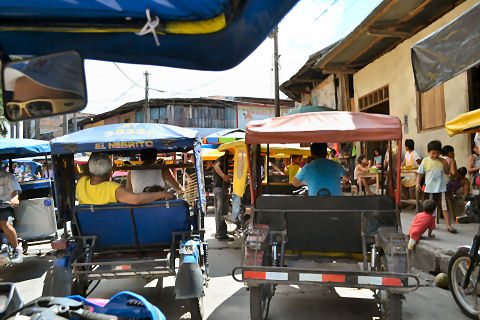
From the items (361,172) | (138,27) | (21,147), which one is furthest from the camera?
(361,172)

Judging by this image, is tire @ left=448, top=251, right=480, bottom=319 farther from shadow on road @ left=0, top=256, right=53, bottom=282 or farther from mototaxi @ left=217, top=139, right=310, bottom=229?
shadow on road @ left=0, top=256, right=53, bottom=282

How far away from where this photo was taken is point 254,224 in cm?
484

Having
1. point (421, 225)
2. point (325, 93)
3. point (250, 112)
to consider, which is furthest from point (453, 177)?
point (250, 112)

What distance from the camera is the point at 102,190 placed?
4.76 meters

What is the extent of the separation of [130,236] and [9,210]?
316cm

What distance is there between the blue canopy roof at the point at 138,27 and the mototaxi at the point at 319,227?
209cm

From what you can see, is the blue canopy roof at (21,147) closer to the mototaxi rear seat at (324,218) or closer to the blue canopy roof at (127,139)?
the blue canopy roof at (127,139)

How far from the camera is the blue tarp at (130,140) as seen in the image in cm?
496

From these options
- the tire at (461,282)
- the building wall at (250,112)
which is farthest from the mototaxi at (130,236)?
the building wall at (250,112)

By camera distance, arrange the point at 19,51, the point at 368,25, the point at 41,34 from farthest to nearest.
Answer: the point at 368,25, the point at 19,51, the point at 41,34

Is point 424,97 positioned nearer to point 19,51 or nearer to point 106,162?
point 106,162

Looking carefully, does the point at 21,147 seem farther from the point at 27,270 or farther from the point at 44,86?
the point at 44,86

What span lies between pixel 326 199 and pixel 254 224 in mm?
920

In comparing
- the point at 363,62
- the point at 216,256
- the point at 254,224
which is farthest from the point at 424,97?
the point at 254,224
